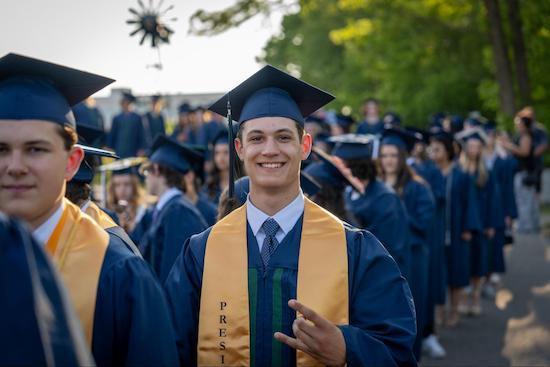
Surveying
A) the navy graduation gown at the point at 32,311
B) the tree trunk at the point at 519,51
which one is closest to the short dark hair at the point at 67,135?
the navy graduation gown at the point at 32,311

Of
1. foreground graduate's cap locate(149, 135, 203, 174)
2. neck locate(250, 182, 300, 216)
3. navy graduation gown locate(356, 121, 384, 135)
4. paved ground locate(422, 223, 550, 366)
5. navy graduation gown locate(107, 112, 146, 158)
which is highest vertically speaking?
navy graduation gown locate(107, 112, 146, 158)

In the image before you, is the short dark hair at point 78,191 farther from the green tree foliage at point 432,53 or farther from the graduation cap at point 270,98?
the green tree foliage at point 432,53

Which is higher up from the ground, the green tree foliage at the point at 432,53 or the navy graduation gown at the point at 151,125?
the green tree foliage at the point at 432,53

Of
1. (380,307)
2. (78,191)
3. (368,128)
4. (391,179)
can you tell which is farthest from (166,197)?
(368,128)

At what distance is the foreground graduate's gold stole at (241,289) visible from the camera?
2.98m

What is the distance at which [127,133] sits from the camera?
46.5ft

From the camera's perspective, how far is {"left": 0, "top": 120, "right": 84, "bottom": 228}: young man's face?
2.34 metres

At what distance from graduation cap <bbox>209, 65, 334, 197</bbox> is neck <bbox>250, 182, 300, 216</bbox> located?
1.07ft

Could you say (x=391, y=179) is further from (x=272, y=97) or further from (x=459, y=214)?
(x=272, y=97)

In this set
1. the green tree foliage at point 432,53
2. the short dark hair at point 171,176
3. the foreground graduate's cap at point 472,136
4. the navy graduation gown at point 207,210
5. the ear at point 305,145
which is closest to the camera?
the ear at point 305,145

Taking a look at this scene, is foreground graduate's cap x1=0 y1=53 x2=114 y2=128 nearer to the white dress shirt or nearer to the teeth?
the teeth

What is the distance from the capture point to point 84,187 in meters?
4.29

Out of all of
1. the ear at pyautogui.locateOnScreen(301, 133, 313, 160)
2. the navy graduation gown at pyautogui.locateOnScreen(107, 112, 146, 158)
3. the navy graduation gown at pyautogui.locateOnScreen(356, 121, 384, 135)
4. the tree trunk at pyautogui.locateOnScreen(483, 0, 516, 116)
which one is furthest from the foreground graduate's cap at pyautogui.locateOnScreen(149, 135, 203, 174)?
the tree trunk at pyautogui.locateOnScreen(483, 0, 516, 116)

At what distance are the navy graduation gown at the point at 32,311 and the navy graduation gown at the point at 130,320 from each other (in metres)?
0.59
